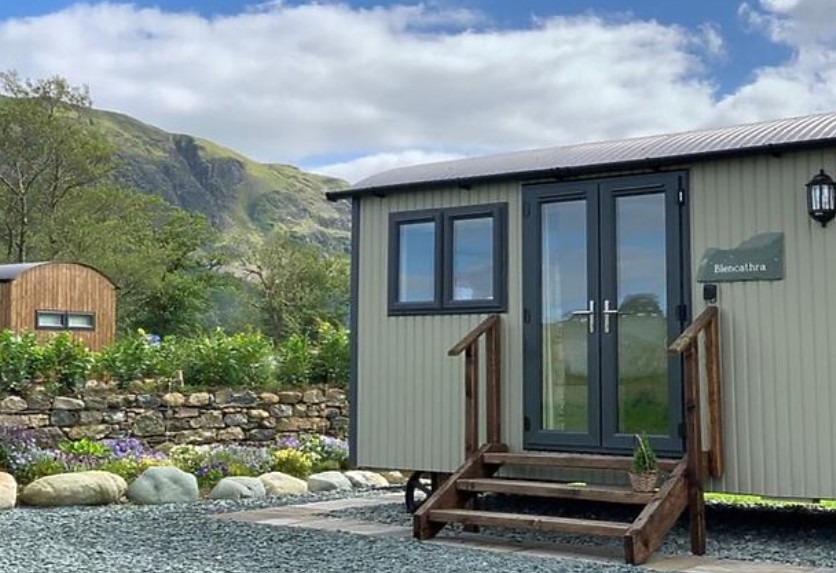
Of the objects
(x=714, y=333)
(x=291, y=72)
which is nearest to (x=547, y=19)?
(x=714, y=333)

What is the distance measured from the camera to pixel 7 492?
27.3ft

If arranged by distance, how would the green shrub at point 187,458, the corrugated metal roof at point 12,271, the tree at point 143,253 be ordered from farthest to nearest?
1. the tree at point 143,253
2. the corrugated metal roof at point 12,271
3. the green shrub at point 187,458

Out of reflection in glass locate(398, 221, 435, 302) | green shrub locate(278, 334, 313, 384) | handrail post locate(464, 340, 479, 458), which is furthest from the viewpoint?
green shrub locate(278, 334, 313, 384)

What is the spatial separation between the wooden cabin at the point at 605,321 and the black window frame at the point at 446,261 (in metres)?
0.01

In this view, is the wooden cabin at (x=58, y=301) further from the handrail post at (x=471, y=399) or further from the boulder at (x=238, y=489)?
the handrail post at (x=471, y=399)

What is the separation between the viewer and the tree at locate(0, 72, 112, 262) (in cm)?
2980

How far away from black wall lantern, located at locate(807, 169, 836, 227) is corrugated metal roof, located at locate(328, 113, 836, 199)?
0.73 feet

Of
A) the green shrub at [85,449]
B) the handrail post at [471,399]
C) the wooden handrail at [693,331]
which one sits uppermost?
the wooden handrail at [693,331]

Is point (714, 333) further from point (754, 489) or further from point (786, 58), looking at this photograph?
point (786, 58)

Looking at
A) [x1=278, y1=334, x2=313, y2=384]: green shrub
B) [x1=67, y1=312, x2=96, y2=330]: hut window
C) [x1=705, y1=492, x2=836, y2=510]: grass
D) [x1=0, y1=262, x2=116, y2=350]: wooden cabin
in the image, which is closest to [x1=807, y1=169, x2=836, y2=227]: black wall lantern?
[x1=705, y1=492, x2=836, y2=510]: grass

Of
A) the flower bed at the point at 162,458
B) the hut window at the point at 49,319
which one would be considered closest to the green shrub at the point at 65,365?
the flower bed at the point at 162,458

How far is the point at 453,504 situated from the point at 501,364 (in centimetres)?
109

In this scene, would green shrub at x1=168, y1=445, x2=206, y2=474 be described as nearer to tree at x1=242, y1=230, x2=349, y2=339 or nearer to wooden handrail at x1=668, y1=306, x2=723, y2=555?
wooden handrail at x1=668, y1=306, x2=723, y2=555

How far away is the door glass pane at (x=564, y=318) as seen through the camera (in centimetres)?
702
